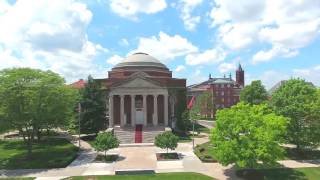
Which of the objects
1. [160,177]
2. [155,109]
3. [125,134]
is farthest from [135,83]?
[160,177]

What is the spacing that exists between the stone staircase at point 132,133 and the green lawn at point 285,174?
65.6 ft

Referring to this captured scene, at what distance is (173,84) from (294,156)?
25.4 meters

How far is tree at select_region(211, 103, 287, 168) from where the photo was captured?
32.1 metres

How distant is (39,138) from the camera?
55.1m

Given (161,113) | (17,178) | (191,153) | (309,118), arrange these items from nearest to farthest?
(17,178), (309,118), (191,153), (161,113)

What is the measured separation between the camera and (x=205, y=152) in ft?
144

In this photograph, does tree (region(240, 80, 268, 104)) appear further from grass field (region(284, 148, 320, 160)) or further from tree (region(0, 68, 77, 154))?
tree (region(0, 68, 77, 154))

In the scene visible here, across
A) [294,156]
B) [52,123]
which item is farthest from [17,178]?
[294,156]

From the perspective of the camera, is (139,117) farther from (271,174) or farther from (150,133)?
(271,174)

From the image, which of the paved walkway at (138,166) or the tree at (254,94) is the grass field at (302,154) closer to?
the paved walkway at (138,166)

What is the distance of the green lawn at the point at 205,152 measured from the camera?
4034 centimetres

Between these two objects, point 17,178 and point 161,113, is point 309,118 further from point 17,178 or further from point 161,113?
point 17,178

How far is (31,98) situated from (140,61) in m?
27.9

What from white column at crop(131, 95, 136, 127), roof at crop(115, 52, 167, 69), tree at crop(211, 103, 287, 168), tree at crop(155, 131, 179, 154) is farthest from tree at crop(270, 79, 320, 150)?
roof at crop(115, 52, 167, 69)
